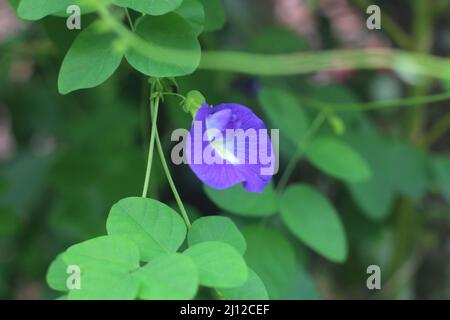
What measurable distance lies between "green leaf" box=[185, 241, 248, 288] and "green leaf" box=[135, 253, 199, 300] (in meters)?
0.02

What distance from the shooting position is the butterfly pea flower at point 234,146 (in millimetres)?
760

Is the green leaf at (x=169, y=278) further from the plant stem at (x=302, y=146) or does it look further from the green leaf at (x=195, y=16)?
the plant stem at (x=302, y=146)

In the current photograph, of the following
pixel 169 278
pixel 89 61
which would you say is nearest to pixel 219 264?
pixel 169 278

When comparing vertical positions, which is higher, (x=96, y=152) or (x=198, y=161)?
(x=96, y=152)

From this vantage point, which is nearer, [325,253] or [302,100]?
[325,253]

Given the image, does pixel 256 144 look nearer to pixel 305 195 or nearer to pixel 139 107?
pixel 305 195

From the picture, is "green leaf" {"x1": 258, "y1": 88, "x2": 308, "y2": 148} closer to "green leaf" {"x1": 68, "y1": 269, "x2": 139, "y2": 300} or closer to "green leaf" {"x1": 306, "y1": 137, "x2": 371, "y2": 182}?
"green leaf" {"x1": 306, "y1": 137, "x2": 371, "y2": 182}

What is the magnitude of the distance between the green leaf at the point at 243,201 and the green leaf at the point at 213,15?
210mm

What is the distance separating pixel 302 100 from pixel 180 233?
74 centimetres

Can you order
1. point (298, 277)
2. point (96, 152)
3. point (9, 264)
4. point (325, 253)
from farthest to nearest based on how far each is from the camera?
point (9, 264)
point (96, 152)
point (298, 277)
point (325, 253)

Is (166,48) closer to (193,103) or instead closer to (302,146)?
(193,103)

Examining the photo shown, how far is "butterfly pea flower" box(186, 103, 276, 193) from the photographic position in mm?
760

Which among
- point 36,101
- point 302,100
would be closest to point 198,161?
point 302,100

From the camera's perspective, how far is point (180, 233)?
708mm
